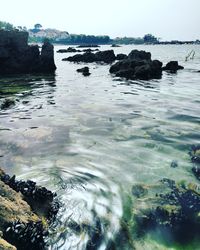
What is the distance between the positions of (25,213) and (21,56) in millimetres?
40770

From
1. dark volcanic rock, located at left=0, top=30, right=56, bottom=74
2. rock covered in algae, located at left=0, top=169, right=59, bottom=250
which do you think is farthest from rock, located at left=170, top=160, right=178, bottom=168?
dark volcanic rock, located at left=0, top=30, right=56, bottom=74

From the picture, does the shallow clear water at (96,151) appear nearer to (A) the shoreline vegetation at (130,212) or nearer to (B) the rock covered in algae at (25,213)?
(A) the shoreline vegetation at (130,212)

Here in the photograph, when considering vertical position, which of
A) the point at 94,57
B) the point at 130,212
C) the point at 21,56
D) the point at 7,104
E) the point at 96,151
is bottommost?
the point at 94,57

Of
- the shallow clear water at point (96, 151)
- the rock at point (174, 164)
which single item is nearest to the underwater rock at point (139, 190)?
the shallow clear water at point (96, 151)

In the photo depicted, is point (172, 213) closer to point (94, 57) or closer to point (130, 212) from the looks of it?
point (130, 212)

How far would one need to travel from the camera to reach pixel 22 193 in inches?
228

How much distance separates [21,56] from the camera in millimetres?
42562

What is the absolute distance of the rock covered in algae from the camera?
4.44m

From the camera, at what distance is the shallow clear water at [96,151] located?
5.90 m

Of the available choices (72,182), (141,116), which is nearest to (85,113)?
(141,116)

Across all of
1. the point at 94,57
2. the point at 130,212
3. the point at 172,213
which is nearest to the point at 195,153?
the point at 172,213

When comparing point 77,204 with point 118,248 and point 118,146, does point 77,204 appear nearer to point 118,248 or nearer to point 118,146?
point 118,248

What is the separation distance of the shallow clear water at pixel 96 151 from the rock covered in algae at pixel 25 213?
1.16 feet

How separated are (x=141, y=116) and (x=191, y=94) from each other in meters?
8.26
